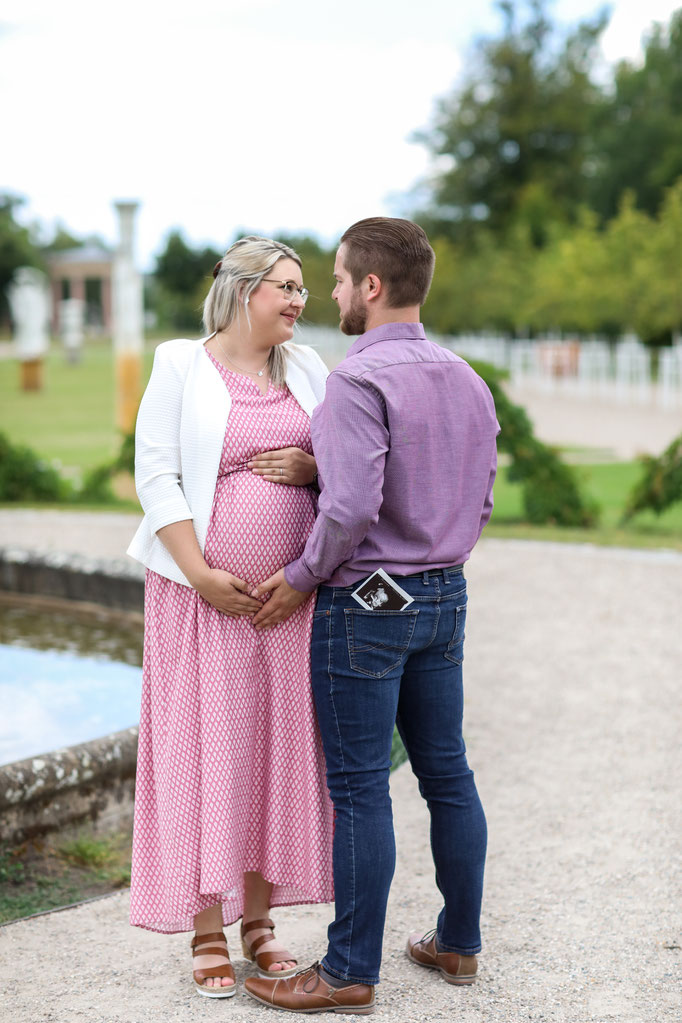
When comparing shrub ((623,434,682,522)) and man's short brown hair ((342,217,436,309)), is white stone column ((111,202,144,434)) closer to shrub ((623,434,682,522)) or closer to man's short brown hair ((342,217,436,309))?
shrub ((623,434,682,522))

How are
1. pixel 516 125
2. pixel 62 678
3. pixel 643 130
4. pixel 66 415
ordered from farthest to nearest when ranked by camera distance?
pixel 516 125 → pixel 643 130 → pixel 66 415 → pixel 62 678

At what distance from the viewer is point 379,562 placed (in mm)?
2852

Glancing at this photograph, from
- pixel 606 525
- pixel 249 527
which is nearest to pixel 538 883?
pixel 249 527

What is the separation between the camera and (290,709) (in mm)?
3088

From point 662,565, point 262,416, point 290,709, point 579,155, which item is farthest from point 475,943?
point 579,155

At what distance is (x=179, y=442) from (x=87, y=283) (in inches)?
4435

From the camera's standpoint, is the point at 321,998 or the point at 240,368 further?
the point at 240,368

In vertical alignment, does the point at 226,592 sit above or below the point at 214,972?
above

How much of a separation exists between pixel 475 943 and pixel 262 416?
1.42m

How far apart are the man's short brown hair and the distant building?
105849 mm

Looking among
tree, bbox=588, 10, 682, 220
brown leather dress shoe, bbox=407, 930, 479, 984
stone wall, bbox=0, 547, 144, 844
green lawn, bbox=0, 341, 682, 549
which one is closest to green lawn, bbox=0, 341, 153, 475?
green lawn, bbox=0, 341, 682, 549

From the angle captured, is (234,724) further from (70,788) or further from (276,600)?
(70,788)

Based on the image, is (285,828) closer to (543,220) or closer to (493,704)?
(493,704)

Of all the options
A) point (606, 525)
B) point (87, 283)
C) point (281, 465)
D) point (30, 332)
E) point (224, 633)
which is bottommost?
point (606, 525)
